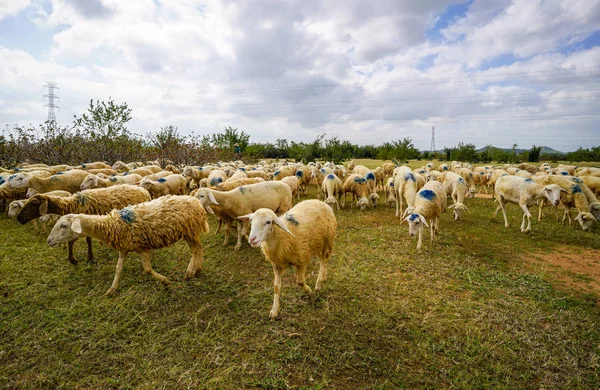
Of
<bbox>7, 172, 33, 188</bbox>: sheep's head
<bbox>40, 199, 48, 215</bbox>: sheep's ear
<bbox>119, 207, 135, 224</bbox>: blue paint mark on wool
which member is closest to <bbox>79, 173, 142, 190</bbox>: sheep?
<bbox>7, 172, 33, 188</bbox>: sheep's head

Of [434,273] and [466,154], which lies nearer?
[434,273]

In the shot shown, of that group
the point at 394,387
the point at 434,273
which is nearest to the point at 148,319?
the point at 394,387

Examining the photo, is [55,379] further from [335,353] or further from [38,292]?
[335,353]

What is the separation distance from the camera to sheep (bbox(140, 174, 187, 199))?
10.3m

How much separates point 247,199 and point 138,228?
3029 mm

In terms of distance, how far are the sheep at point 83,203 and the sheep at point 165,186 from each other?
3009 millimetres

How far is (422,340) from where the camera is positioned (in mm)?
3867

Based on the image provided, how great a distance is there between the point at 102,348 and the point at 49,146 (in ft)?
64.6

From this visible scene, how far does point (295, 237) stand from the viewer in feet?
14.8

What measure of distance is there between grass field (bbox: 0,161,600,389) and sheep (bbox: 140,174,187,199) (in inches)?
153

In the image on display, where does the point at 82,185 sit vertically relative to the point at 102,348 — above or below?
above

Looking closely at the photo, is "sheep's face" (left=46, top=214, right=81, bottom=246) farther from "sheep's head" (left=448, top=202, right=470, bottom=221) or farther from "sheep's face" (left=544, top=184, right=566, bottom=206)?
"sheep's face" (left=544, top=184, right=566, bottom=206)

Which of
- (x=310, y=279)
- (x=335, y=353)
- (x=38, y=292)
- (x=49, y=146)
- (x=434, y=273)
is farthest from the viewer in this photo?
(x=49, y=146)

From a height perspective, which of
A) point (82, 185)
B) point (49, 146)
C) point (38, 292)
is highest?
point (49, 146)
